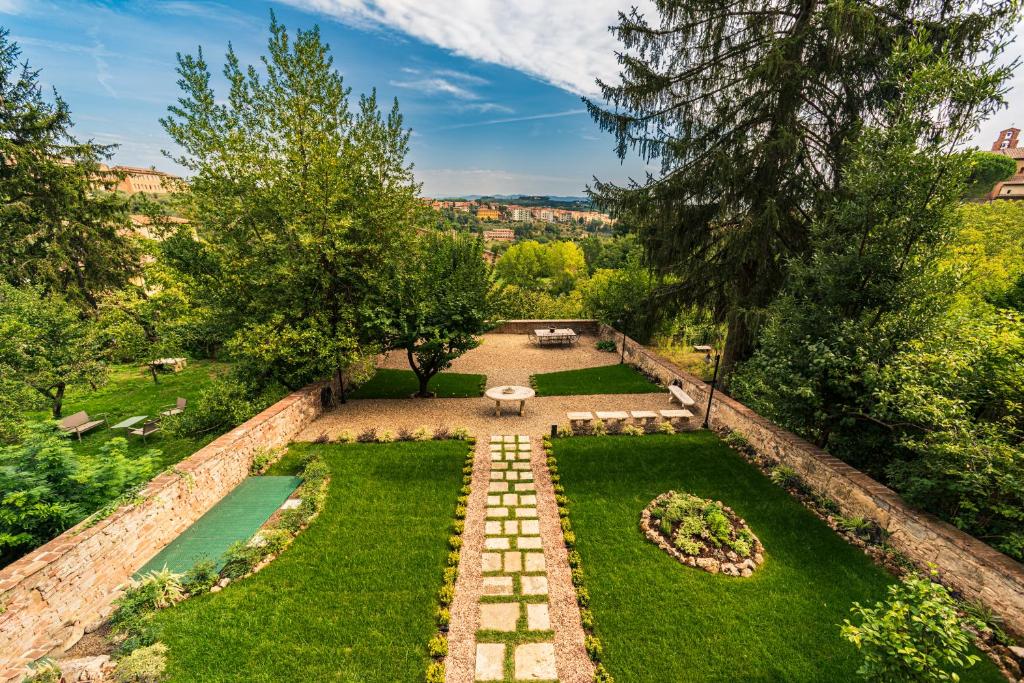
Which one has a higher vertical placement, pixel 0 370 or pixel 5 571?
pixel 0 370

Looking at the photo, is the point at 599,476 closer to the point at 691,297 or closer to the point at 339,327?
the point at 691,297

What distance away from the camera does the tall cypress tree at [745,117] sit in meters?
9.21

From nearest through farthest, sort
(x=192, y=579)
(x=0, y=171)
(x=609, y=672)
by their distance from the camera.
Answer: (x=609, y=672) < (x=192, y=579) < (x=0, y=171)

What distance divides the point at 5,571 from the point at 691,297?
16.3 meters

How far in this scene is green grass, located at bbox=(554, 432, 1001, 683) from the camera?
4.79 m

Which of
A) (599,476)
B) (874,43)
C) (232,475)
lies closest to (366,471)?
(232,475)

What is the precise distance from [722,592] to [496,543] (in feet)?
12.5

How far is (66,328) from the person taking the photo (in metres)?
11.2

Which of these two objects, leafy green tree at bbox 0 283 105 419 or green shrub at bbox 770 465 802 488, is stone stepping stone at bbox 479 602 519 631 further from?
leafy green tree at bbox 0 283 105 419

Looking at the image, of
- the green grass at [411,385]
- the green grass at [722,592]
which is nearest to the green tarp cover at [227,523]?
the green grass at [411,385]

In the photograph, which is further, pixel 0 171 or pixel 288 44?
pixel 0 171

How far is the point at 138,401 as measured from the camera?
595 inches

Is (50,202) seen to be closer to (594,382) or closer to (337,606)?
(337,606)

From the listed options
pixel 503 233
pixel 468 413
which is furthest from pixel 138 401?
pixel 503 233
